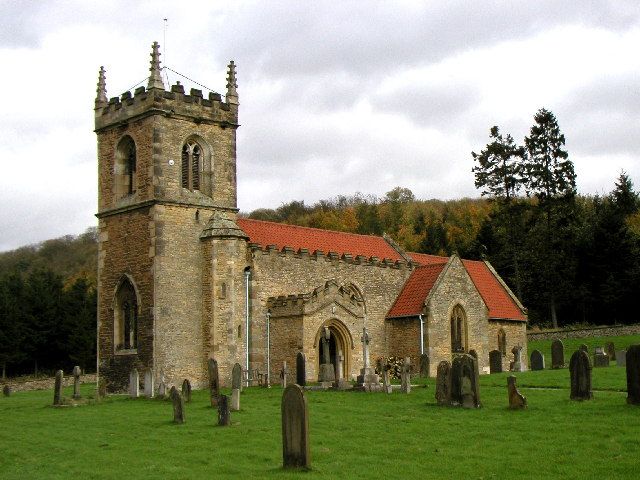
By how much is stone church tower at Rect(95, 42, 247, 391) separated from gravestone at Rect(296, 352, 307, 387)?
278 centimetres

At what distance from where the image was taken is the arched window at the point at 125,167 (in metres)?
34.3

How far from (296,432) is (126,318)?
2034 cm

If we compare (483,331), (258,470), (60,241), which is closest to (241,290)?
(483,331)

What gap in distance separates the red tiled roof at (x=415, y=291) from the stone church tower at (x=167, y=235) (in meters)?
8.08

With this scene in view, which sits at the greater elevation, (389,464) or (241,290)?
(241,290)

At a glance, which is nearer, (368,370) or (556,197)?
(368,370)

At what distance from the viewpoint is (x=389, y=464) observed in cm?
1478

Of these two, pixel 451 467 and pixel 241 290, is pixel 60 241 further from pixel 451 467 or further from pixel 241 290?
pixel 451 467

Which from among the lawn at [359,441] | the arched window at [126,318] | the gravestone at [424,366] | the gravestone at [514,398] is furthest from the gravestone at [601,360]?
the arched window at [126,318]

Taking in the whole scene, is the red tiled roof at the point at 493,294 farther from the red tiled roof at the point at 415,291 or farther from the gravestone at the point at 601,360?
the gravestone at the point at 601,360

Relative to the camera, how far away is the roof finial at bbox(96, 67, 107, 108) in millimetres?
35531

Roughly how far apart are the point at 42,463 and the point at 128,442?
2152 mm

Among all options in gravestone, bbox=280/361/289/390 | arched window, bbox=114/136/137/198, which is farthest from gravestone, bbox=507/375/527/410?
arched window, bbox=114/136/137/198

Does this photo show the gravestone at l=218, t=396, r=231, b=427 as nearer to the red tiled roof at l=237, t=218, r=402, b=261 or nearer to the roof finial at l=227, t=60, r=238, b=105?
the red tiled roof at l=237, t=218, r=402, b=261
